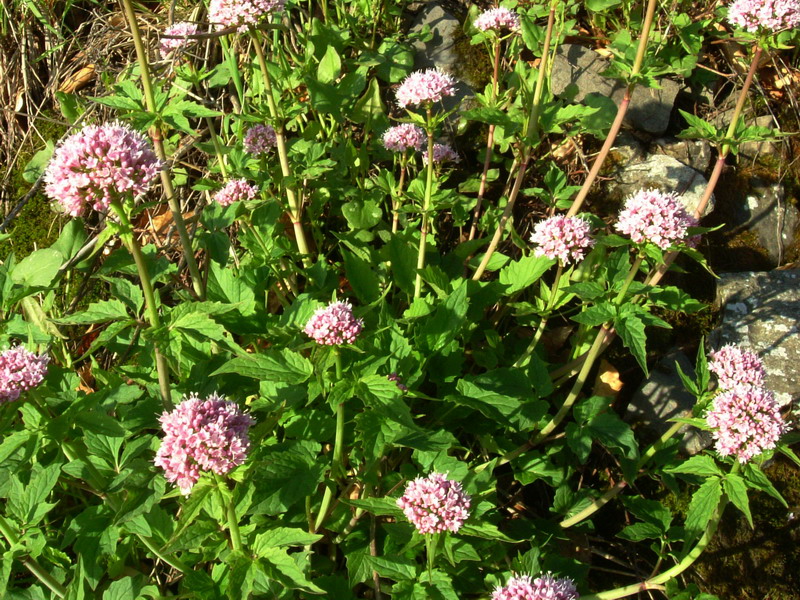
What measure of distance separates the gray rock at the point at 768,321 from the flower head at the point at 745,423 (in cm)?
105

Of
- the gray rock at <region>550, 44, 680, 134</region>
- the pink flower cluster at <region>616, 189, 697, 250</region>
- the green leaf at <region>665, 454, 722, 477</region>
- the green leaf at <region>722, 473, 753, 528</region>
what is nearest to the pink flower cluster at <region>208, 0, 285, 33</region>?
the pink flower cluster at <region>616, 189, 697, 250</region>

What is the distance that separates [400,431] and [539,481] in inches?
51.5

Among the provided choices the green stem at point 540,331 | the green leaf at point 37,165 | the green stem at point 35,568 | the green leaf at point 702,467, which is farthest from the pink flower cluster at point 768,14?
the green stem at point 35,568

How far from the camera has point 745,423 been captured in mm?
2279

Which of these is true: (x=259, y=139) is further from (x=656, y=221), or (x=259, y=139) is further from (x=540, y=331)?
(x=656, y=221)

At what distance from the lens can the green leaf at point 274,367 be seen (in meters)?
2.06

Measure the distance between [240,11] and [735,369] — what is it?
2.31 metres

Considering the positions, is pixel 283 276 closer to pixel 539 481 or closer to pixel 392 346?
pixel 392 346

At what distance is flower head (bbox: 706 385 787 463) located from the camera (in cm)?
228

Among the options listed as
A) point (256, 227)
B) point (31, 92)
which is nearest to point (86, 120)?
point (31, 92)

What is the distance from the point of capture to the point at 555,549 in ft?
9.23

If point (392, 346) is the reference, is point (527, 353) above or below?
below

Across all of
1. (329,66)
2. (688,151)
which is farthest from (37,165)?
(688,151)

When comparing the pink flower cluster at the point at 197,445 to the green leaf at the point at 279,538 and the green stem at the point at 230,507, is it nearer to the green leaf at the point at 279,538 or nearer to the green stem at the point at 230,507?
the green stem at the point at 230,507
